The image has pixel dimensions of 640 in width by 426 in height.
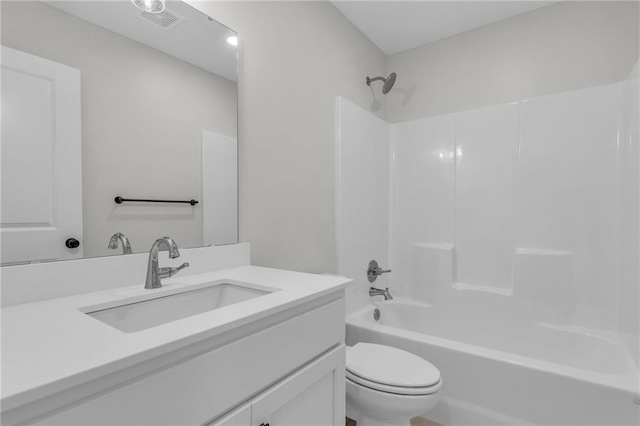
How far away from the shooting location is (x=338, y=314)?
1.10 m

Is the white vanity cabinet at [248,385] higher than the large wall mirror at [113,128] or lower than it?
lower

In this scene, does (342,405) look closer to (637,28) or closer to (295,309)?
(295,309)

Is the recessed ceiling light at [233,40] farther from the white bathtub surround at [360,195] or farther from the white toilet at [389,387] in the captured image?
the white toilet at [389,387]

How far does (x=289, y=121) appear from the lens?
1748 mm

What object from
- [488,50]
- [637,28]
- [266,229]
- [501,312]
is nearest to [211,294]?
[266,229]

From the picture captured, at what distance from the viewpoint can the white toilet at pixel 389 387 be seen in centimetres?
130

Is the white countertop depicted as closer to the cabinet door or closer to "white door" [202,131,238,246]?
the cabinet door

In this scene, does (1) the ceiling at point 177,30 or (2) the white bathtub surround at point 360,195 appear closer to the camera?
(1) the ceiling at point 177,30

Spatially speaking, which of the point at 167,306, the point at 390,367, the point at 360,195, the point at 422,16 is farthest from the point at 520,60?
the point at 167,306

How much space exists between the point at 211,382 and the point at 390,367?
3.19 feet

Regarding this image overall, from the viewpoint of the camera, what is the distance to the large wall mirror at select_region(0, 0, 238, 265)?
88 centimetres

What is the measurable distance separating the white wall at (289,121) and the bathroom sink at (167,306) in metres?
0.38

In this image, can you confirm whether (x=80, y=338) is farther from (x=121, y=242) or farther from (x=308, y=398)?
(x=308, y=398)

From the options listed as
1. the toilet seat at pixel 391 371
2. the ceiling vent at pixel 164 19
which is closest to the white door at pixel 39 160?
the ceiling vent at pixel 164 19
